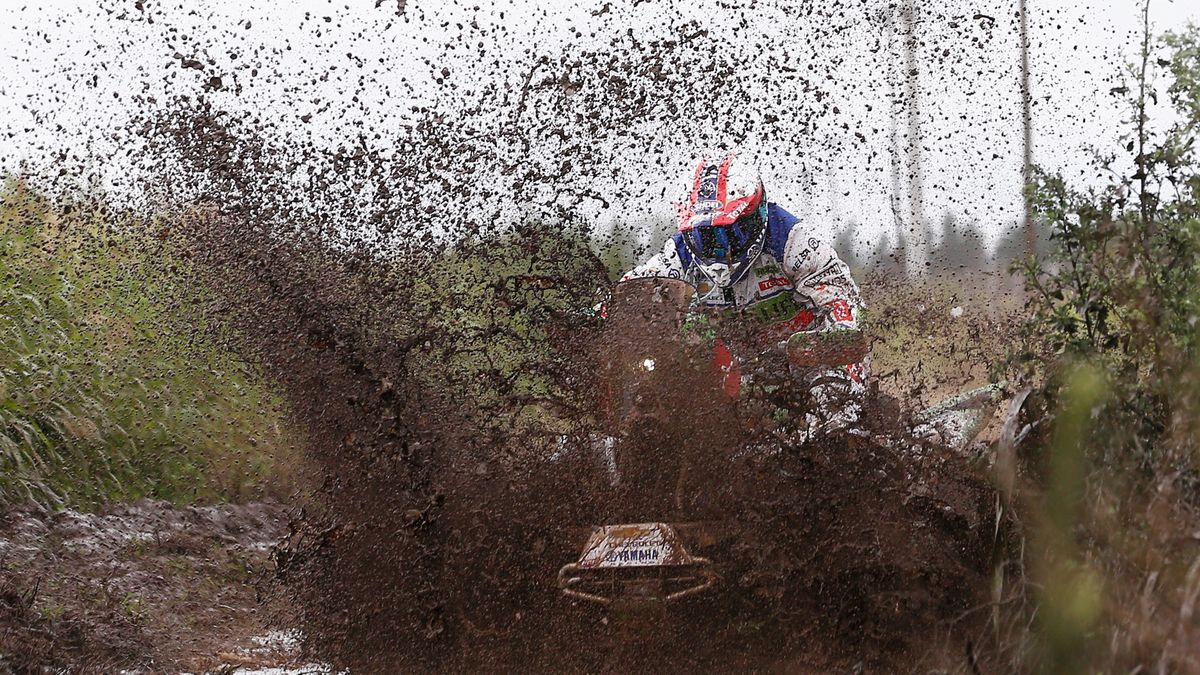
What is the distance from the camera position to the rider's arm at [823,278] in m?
7.23

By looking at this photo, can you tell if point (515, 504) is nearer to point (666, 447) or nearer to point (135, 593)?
point (666, 447)

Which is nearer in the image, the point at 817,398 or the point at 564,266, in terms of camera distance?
the point at 817,398

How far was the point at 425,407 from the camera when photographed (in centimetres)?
679

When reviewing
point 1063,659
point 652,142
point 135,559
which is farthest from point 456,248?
point 1063,659

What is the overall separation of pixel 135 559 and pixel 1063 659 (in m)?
6.43

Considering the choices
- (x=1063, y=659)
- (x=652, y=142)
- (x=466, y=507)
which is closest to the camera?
(x=1063, y=659)

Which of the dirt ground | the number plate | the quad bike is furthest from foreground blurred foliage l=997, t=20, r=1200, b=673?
the dirt ground

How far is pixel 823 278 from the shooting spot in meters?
7.39

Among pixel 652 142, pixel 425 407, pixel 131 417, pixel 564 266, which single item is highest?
pixel 652 142

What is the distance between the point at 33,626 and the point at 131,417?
3255mm

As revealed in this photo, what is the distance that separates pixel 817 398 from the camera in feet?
20.7

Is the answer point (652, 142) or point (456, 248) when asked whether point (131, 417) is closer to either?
point (456, 248)

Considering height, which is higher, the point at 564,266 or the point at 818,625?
the point at 564,266

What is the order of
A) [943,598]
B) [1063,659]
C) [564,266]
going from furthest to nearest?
[564,266]
[943,598]
[1063,659]
